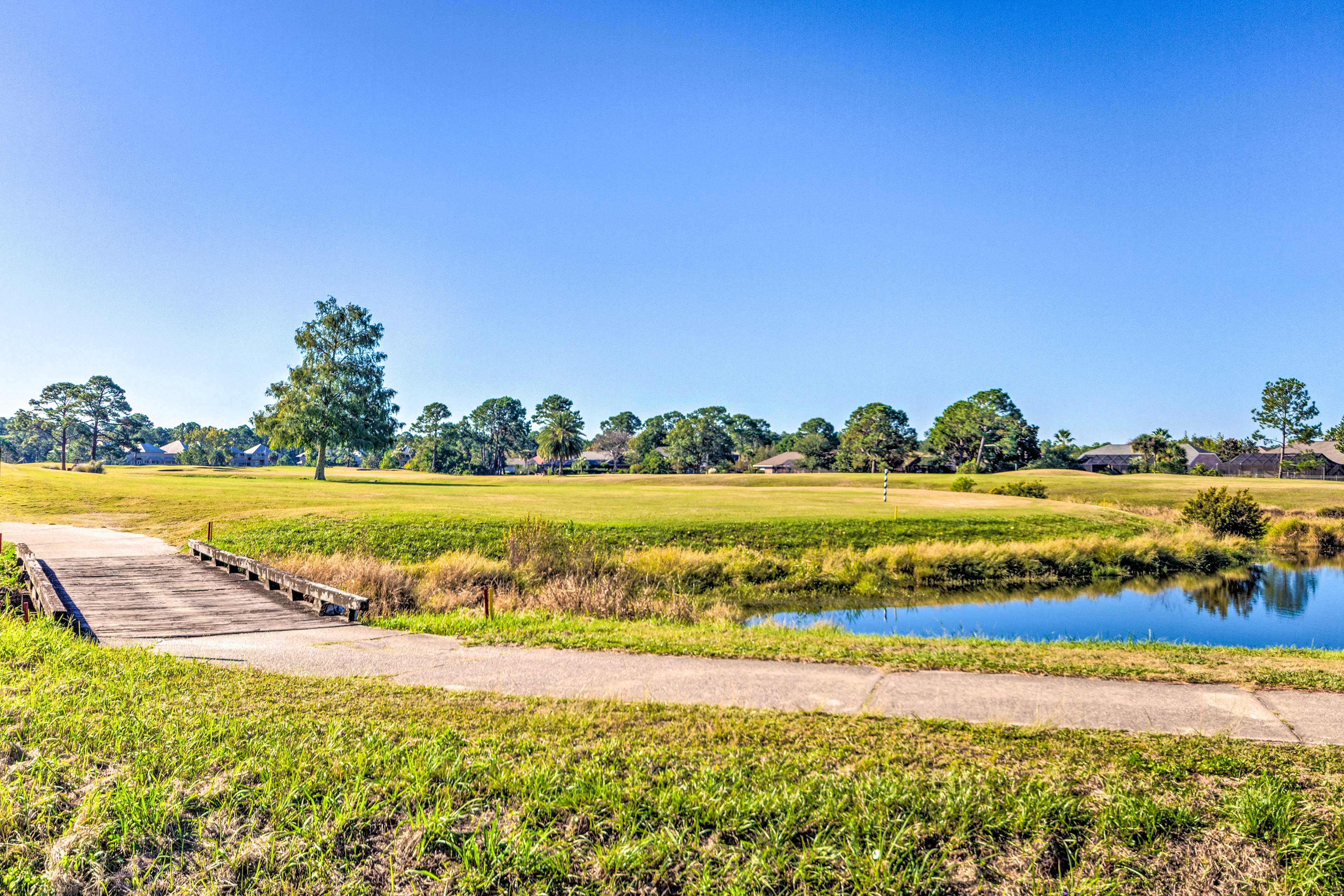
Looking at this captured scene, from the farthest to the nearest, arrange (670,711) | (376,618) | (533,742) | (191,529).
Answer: (191,529)
(376,618)
(670,711)
(533,742)

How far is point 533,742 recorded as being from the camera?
5164mm

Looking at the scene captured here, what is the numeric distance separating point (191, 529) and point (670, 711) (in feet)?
83.6

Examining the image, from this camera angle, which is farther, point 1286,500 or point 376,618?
point 1286,500

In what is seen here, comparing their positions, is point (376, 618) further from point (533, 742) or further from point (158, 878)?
point (158, 878)

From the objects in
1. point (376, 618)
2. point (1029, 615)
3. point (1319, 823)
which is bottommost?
point (1029, 615)

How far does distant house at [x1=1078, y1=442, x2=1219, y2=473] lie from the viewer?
103 m

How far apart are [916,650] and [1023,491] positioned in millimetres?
47100

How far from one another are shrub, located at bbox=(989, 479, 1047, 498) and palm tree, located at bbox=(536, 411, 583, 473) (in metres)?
62.0

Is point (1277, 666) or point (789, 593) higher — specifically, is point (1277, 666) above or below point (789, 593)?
above

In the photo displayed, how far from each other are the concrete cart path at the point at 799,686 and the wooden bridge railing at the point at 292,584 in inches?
75.7

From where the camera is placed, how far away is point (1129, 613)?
21172 millimetres

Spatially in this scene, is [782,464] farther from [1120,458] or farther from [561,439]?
[1120,458]

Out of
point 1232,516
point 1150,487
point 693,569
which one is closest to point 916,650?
point 693,569

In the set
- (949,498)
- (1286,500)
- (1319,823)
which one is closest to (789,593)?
(1319,823)
